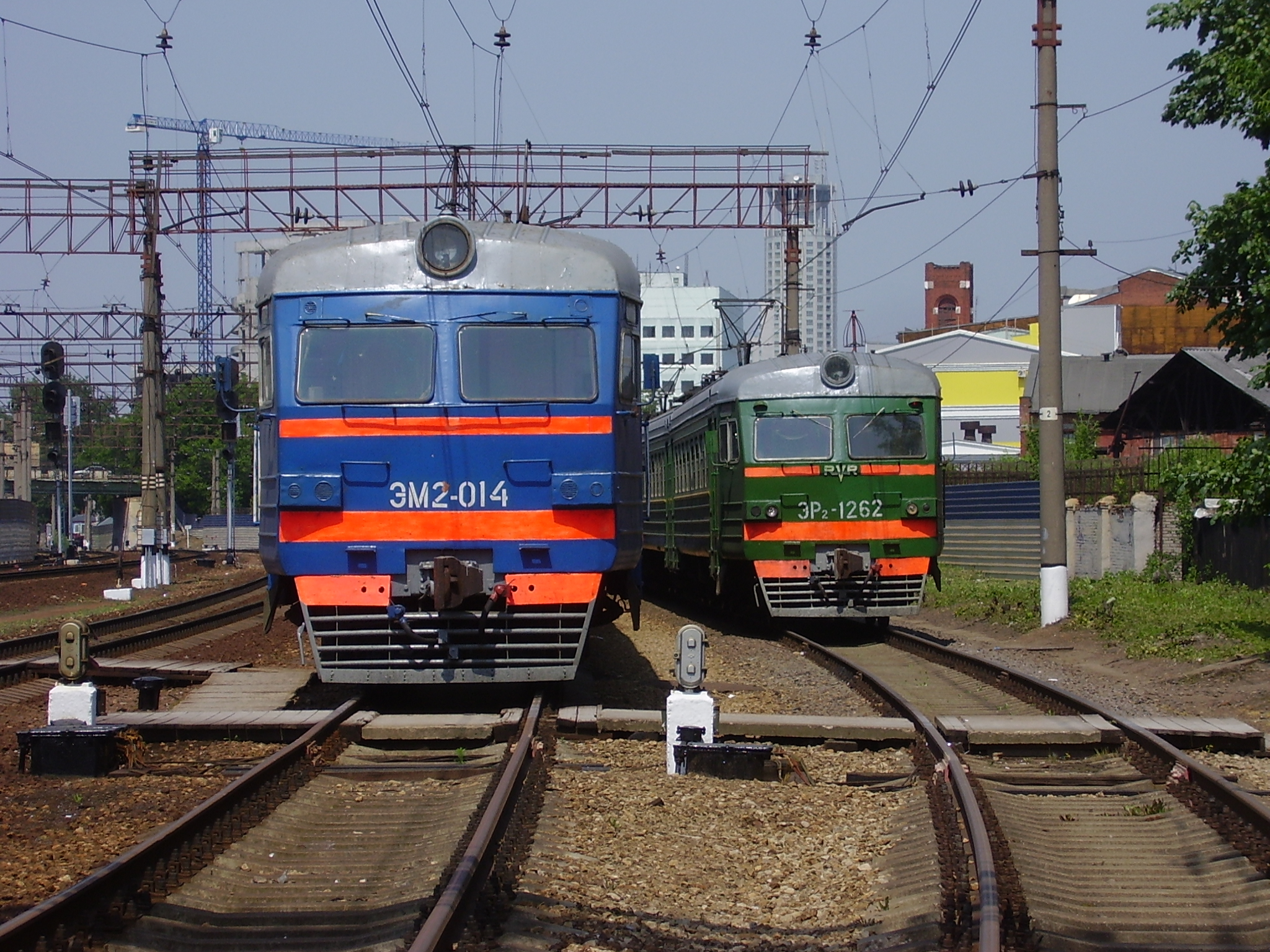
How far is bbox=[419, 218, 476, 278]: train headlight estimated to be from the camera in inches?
384

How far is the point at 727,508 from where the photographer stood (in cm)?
1678

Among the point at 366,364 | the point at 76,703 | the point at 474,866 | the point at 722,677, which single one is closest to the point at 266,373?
the point at 366,364

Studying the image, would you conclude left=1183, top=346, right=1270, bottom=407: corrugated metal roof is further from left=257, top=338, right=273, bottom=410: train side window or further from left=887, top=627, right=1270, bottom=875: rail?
left=257, top=338, right=273, bottom=410: train side window

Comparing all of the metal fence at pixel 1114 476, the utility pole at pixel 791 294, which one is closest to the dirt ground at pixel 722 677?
the metal fence at pixel 1114 476

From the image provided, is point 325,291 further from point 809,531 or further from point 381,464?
point 809,531

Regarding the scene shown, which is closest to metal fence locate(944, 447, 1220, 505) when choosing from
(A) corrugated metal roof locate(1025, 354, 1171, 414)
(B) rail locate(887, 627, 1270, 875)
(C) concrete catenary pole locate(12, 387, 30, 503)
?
(B) rail locate(887, 627, 1270, 875)

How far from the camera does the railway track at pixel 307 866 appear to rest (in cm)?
502

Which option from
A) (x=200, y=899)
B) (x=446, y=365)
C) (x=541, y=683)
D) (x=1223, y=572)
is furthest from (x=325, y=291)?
(x=1223, y=572)

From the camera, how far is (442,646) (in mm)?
9391

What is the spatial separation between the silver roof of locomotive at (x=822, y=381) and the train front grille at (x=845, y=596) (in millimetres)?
2106

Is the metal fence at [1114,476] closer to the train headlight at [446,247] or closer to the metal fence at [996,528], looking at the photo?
the metal fence at [996,528]

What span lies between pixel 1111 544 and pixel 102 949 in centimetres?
2122

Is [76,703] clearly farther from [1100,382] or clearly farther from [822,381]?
[1100,382]

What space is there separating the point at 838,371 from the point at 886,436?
0.93 metres
